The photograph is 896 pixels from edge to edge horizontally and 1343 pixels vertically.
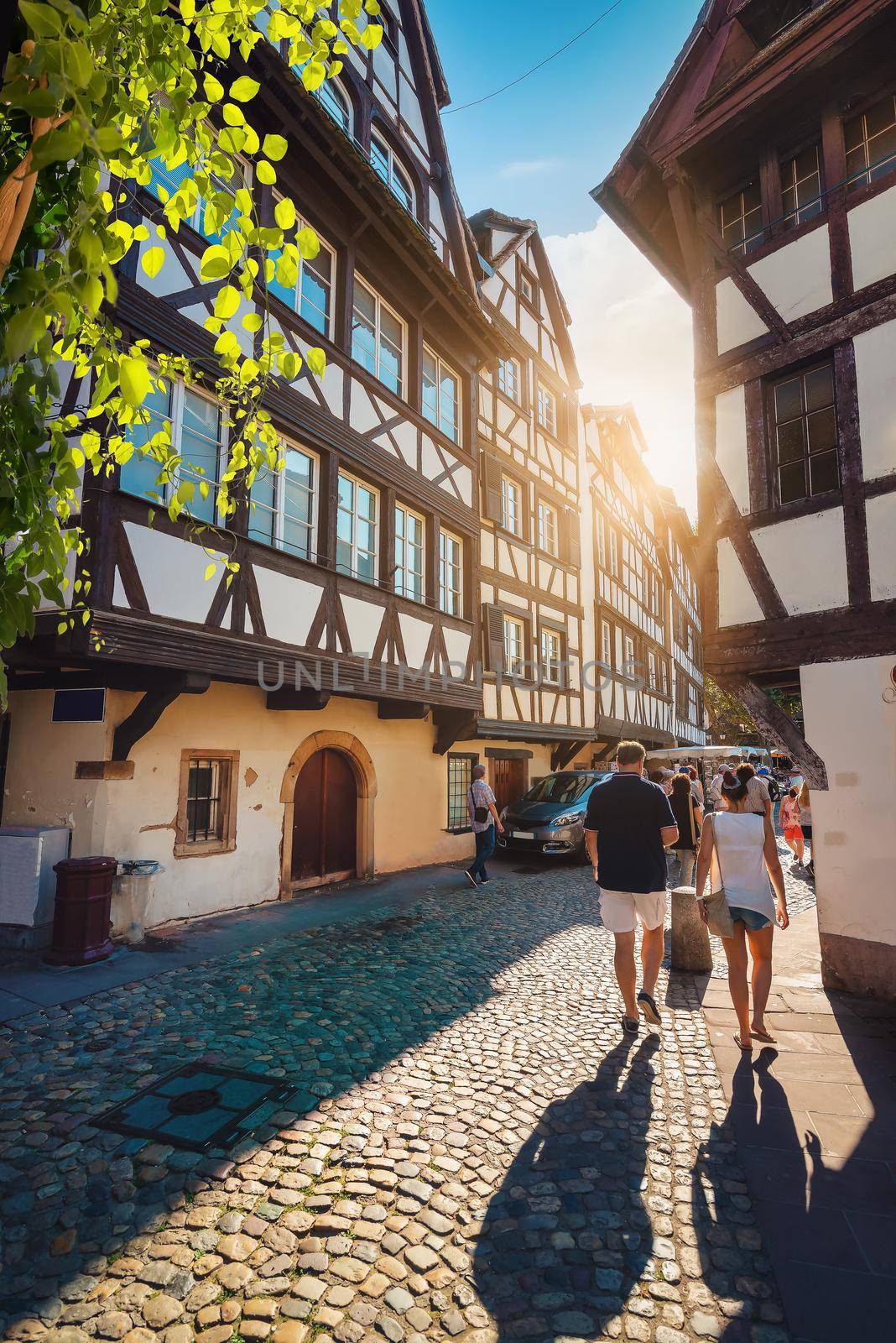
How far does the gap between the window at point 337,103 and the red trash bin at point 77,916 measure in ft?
33.0

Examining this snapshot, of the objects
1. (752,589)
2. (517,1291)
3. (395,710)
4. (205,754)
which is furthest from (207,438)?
(517,1291)

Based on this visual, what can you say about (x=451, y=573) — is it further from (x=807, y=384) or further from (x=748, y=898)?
(x=748, y=898)

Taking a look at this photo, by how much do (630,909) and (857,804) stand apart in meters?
2.16

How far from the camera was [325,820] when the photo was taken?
9812 mm

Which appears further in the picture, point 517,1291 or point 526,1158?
point 526,1158

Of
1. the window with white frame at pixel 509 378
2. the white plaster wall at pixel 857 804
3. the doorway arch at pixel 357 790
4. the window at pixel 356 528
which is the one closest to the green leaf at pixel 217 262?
the white plaster wall at pixel 857 804

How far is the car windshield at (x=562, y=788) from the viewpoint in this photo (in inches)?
510

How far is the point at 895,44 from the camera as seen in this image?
6.16 m

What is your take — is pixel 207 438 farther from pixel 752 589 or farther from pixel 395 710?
pixel 752 589

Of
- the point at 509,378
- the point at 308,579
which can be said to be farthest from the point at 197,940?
the point at 509,378

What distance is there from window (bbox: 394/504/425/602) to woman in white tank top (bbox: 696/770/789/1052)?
262 inches

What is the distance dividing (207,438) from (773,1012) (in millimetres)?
7028

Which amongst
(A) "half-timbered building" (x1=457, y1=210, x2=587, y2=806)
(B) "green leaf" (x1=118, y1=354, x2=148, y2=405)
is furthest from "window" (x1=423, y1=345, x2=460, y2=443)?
(B) "green leaf" (x1=118, y1=354, x2=148, y2=405)

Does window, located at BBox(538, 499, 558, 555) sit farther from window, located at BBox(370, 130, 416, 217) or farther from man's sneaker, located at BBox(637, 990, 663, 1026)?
man's sneaker, located at BBox(637, 990, 663, 1026)
